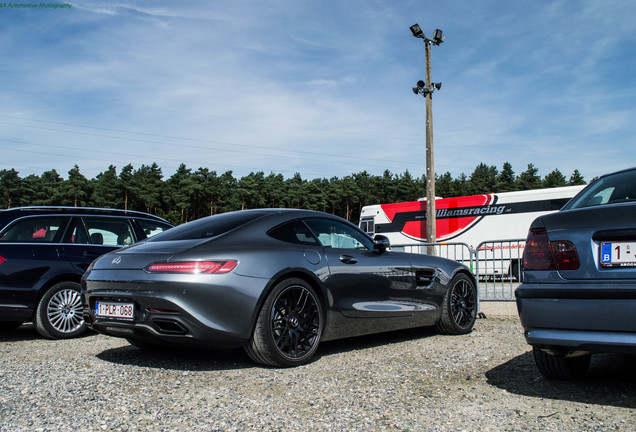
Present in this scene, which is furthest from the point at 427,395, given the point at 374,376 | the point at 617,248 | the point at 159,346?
the point at 159,346

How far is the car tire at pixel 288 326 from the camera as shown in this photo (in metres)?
4.49

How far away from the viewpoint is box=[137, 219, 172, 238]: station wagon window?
7949mm

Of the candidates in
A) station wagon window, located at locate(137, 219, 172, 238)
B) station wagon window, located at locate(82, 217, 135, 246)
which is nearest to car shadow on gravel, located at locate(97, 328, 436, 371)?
station wagon window, located at locate(82, 217, 135, 246)

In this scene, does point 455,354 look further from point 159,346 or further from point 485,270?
point 485,270

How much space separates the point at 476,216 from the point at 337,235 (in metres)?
17.7

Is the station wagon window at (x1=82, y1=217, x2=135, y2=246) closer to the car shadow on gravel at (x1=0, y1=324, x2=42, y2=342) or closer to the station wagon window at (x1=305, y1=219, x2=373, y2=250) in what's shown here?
the car shadow on gravel at (x1=0, y1=324, x2=42, y2=342)

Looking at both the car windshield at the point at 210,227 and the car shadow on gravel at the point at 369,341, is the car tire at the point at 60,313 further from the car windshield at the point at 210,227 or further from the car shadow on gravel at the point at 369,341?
the car shadow on gravel at the point at 369,341

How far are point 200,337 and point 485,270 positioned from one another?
690 cm

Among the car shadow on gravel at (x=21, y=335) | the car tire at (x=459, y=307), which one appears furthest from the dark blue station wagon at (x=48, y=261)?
the car tire at (x=459, y=307)

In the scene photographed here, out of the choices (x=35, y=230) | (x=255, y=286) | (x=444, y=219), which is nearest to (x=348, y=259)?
(x=255, y=286)

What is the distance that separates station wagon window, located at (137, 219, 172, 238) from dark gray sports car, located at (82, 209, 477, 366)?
285cm

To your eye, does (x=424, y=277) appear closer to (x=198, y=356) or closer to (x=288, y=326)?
(x=288, y=326)

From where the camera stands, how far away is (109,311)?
462cm

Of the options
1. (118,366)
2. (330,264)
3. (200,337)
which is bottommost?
(118,366)
